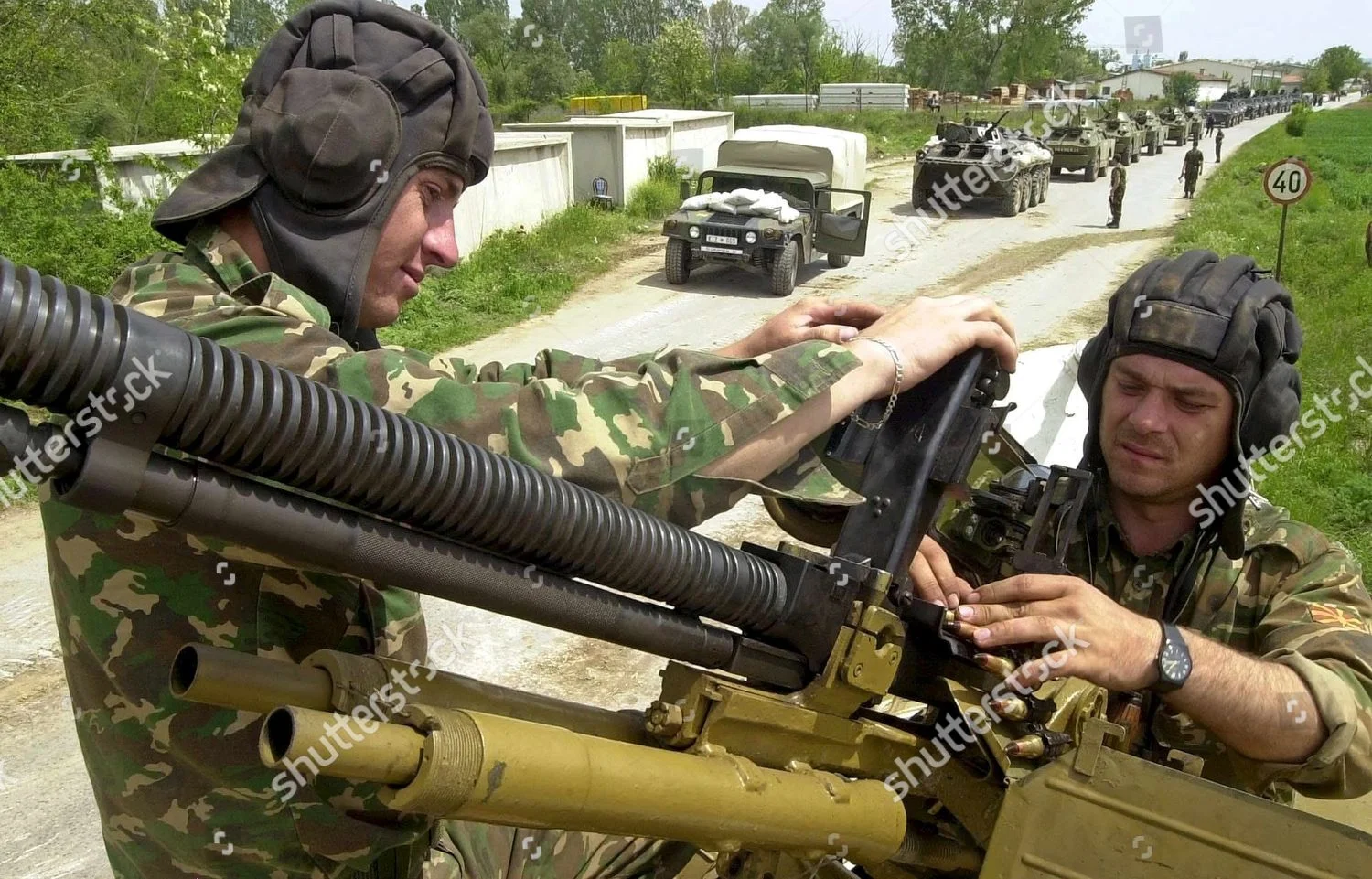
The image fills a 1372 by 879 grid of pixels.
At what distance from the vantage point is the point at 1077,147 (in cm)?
3069

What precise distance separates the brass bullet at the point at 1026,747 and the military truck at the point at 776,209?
14156 millimetres

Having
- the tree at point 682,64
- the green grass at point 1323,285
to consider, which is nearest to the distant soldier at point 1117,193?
the green grass at point 1323,285

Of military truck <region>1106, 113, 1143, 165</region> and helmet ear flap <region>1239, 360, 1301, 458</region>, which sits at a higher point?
military truck <region>1106, 113, 1143, 165</region>

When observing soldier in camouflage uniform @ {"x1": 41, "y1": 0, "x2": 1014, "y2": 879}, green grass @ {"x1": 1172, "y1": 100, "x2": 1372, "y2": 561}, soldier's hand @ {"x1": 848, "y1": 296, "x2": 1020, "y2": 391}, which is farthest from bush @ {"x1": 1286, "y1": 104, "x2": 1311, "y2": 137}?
soldier in camouflage uniform @ {"x1": 41, "y1": 0, "x2": 1014, "y2": 879}

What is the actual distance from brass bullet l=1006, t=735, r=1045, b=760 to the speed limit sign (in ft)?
42.8

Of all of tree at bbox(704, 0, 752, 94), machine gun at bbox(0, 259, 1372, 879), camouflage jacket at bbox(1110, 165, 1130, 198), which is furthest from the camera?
tree at bbox(704, 0, 752, 94)

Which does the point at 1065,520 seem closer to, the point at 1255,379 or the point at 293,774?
the point at 1255,379

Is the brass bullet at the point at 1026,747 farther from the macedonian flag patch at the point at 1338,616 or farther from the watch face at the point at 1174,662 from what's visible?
the macedonian flag patch at the point at 1338,616

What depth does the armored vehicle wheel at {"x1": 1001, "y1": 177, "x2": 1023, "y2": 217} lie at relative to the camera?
24.5m

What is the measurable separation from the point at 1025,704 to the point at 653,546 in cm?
92

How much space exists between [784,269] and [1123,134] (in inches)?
882

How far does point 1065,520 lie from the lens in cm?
275

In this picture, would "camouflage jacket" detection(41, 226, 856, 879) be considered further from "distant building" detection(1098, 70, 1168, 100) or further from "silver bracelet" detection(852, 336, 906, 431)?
"distant building" detection(1098, 70, 1168, 100)

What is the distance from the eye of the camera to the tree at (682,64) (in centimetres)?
4753
